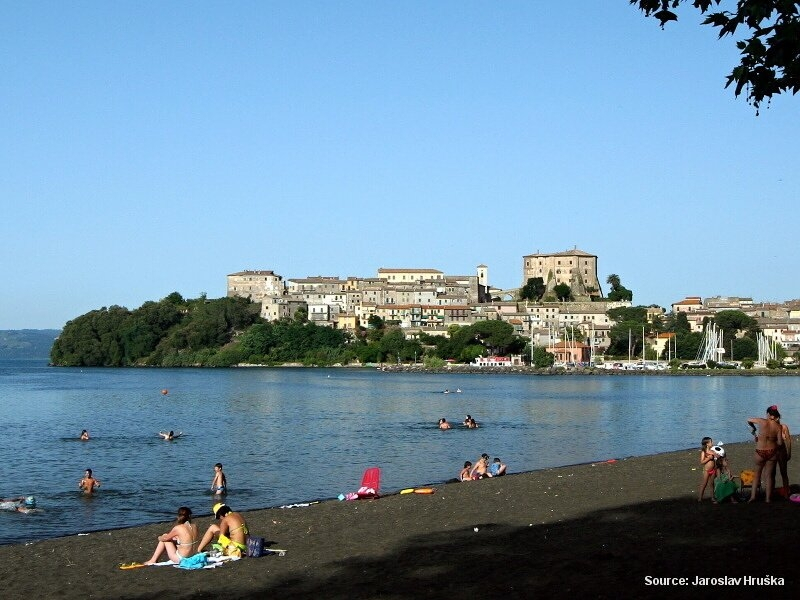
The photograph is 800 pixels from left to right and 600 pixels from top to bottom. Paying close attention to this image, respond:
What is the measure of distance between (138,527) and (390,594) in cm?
943

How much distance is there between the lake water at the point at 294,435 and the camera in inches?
1062

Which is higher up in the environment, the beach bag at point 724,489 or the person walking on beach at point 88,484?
the beach bag at point 724,489

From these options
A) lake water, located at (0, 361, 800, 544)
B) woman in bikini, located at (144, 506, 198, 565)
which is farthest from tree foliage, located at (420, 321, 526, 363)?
woman in bikini, located at (144, 506, 198, 565)

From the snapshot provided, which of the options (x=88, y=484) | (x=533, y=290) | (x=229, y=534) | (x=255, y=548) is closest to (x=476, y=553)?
(x=255, y=548)

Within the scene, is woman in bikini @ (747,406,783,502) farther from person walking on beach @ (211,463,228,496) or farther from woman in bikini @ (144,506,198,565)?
person walking on beach @ (211,463,228,496)

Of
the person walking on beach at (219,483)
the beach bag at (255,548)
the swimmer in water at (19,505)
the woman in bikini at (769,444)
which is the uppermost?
the woman in bikini at (769,444)

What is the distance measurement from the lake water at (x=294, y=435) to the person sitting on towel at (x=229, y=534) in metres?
5.86

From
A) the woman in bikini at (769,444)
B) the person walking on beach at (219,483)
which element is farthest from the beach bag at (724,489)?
the person walking on beach at (219,483)

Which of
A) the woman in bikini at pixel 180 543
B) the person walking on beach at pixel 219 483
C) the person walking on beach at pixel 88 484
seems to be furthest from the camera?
the person walking on beach at pixel 219 483

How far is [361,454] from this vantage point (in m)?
37.0

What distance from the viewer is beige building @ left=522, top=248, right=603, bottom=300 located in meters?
180

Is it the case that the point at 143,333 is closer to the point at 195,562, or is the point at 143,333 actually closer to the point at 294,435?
the point at 294,435

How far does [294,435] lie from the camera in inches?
1802

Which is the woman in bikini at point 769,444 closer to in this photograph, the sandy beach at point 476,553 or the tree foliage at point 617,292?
the sandy beach at point 476,553
